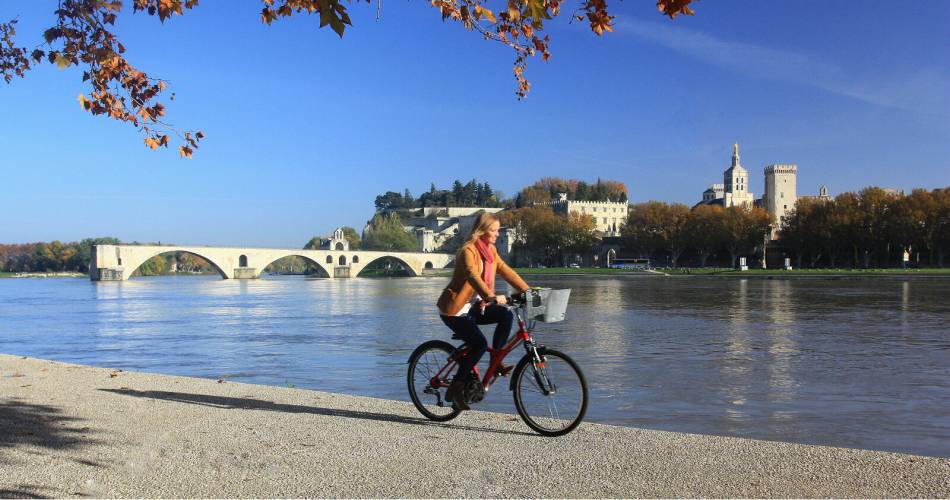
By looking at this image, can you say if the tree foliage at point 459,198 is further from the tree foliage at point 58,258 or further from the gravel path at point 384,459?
→ the gravel path at point 384,459

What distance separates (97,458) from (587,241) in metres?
99.6

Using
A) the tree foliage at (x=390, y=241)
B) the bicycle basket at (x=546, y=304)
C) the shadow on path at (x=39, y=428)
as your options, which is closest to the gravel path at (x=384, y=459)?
the shadow on path at (x=39, y=428)

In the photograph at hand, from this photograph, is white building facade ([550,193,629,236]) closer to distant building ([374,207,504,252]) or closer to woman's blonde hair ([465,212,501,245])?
distant building ([374,207,504,252])

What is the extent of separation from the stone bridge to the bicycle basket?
83.9 metres

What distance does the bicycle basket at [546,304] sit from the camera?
5.70m

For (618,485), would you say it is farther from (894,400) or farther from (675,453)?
(894,400)

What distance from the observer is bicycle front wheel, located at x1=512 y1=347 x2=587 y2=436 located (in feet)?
18.7

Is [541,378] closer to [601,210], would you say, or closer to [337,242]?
[337,242]

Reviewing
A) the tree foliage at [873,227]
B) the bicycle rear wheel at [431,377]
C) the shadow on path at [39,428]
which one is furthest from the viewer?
the tree foliage at [873,227]

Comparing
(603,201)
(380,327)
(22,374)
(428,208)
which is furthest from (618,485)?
(428,208)

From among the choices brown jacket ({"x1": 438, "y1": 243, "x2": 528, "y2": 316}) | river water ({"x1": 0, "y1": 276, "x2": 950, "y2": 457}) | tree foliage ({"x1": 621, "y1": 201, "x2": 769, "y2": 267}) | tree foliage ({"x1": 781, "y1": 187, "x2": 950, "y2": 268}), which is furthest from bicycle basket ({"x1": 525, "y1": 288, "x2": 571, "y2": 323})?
tree foliage ({"x1": 621, "y1": 201, "x2": 769, "y2": 267})

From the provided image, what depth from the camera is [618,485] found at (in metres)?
4.31

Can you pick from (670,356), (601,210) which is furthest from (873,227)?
(601,210)

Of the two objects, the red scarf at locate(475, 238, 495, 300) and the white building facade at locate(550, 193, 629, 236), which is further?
the white building facade at locate(550, 193, 629, 236)
